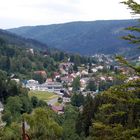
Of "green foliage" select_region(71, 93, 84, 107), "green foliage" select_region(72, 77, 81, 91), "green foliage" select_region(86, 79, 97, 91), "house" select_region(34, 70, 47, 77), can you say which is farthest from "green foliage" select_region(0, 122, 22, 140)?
"house" select_region(34, 70, 47, 77)

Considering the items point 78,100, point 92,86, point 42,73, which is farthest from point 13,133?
point 42,73

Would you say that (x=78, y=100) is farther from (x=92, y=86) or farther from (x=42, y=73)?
(x=42, y=73)

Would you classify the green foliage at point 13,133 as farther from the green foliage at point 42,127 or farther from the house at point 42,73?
the house at point 42,73

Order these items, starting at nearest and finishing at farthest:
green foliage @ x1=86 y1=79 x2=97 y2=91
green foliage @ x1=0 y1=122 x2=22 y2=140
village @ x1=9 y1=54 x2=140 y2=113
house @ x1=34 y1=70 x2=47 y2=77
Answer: green foliage @ x1=0 y1=122 x2=22 y2=140
village @ x1=9 y1=54 x2=140 y2=113
green foliage @ x1=86 y1=79 x2=97 y2=91
house @ x1=34 y1=70 x2=47 y2=77

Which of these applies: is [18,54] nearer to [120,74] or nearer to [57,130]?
[57,130]

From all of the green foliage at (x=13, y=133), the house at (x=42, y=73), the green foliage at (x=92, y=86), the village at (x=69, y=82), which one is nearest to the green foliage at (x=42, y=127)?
the green foliage at (x=13, y=133)

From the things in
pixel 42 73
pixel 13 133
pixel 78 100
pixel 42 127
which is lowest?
pixel 42 73

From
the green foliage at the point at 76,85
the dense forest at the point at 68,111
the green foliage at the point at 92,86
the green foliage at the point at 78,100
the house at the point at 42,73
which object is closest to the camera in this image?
the dense forest at the point at 68,111

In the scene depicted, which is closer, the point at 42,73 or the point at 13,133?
the point at 13,133

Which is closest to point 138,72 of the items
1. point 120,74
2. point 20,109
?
point 120,74

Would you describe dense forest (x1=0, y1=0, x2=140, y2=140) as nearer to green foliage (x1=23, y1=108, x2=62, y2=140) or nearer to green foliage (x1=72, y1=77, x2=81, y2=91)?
green foliage (x1=23, y1=108, x2=62, y2=140)

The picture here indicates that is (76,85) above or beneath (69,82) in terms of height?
above

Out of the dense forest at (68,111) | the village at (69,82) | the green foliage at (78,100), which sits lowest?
the village at (69,82)

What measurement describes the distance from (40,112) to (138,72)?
1365 inches
